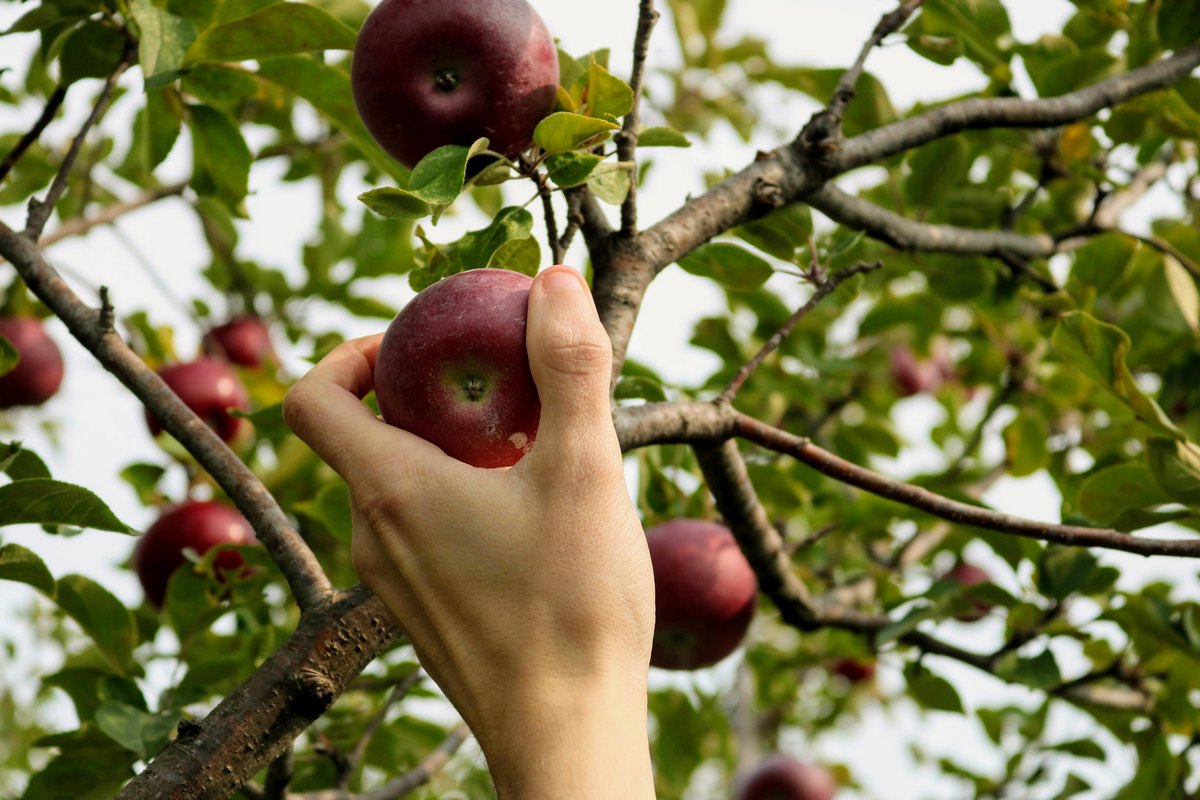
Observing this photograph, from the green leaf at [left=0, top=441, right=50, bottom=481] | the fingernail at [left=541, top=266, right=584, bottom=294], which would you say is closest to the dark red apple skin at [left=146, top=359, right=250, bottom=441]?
the green leaf at [left=0, top=441, right=50, bottom=481]

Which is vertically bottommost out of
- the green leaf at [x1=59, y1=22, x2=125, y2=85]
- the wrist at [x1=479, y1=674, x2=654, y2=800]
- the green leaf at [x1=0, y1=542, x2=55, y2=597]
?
the wrist at [x1=479, y1=674, x2=654, y2=800]

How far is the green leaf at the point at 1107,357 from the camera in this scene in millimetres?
1339

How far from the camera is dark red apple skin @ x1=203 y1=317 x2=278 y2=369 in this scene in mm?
2898

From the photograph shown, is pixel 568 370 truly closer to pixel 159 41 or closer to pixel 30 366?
pixel 159 41

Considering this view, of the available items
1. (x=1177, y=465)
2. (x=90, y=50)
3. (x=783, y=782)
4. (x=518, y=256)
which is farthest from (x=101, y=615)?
(x=783, y=782)

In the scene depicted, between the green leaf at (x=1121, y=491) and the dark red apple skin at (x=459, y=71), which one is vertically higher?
the dark red apple skin at (x=459, y=71)

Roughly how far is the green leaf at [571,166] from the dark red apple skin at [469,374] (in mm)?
173

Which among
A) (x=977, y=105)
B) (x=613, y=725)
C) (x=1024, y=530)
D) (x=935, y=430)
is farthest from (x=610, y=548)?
(x=935, y=430)

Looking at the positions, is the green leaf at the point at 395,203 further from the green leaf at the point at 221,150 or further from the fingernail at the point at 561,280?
the green leaf at the point at 221,150

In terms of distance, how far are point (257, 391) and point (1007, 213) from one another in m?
1.60

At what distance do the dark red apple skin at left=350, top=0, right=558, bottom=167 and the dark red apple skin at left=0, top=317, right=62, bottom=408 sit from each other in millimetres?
1713

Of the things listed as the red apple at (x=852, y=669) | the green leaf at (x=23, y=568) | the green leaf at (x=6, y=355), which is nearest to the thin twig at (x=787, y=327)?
the green leaf at (x=23, y=568)

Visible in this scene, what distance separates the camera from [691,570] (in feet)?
6.51

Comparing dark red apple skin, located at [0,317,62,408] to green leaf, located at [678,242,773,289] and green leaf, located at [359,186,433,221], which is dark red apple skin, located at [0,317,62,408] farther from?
green leaf, located at [359,186,433,221]
